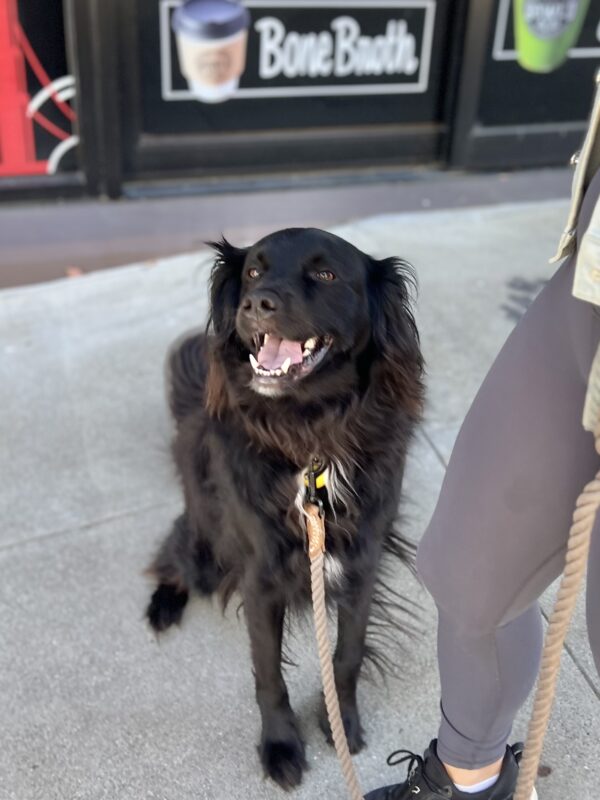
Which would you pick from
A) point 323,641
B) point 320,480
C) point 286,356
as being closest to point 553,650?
point 323,641

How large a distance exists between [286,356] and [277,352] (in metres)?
0.02

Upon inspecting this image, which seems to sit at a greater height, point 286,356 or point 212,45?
point 212,45

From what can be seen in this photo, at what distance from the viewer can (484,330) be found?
150 inches

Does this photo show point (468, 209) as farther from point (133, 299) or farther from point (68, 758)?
point (68, 758)

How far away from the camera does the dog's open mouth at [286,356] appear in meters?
1.85

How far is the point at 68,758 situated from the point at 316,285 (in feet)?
4.25

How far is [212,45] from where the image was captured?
4383mm

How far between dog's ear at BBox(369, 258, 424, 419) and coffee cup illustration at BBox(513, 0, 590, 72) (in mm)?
3537

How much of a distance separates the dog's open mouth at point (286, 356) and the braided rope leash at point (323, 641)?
1.01ft

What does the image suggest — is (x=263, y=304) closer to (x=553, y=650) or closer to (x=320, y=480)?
(x=320, y=480)

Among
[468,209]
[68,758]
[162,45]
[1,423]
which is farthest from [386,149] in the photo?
[68,758]

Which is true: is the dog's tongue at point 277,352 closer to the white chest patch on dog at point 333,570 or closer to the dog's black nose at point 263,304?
the dog's black nose at point 263,304

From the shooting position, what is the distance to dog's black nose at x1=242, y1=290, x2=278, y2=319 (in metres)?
1.77

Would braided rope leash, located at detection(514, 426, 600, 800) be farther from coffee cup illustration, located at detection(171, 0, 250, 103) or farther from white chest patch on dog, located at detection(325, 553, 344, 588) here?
coffee cup illustration, located at detection(171, 0, 250, 103)
